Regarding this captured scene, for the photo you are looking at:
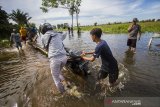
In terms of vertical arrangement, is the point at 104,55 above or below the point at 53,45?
below

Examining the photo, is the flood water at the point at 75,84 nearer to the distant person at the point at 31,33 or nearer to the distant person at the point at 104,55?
the distant person at the point at 104,55

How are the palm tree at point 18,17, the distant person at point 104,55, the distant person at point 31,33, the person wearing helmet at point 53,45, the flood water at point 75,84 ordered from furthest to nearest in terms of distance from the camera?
the palm tree at point 18,17 < the distant person at point 31,33 < the flood water at point 75,84 < the person wearing helmet at point 53,45 < the distant person at point 104,55

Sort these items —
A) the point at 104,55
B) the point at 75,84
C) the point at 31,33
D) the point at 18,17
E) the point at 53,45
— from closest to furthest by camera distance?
the point at 104,55, the point at 53,45, the point at 75,84, the point at 31,33, the point at 18,17

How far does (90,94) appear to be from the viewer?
540cm

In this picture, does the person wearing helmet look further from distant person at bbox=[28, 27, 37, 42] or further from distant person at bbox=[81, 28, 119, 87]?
distant person at bbox=[28, 27, 37, 42]

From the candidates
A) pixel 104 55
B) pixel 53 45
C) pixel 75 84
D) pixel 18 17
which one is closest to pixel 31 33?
pixel 75 84

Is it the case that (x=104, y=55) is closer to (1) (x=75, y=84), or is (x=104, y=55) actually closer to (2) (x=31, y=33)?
(1) (x=75, y=84)

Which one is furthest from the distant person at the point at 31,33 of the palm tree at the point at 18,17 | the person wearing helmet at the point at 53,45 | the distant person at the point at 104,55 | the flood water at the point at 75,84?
the palm tree at the point at 18,17

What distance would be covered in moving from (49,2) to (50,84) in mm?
35190

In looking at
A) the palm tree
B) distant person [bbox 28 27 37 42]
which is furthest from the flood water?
the palm tree

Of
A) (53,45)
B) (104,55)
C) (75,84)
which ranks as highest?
(53,45)

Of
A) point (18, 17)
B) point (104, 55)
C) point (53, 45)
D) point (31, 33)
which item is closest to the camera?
point (104, 55)

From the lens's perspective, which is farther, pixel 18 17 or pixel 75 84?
pixel 18 17

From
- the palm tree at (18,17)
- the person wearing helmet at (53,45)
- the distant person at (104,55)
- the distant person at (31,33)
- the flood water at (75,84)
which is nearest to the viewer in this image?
the distant person at (104,55)
